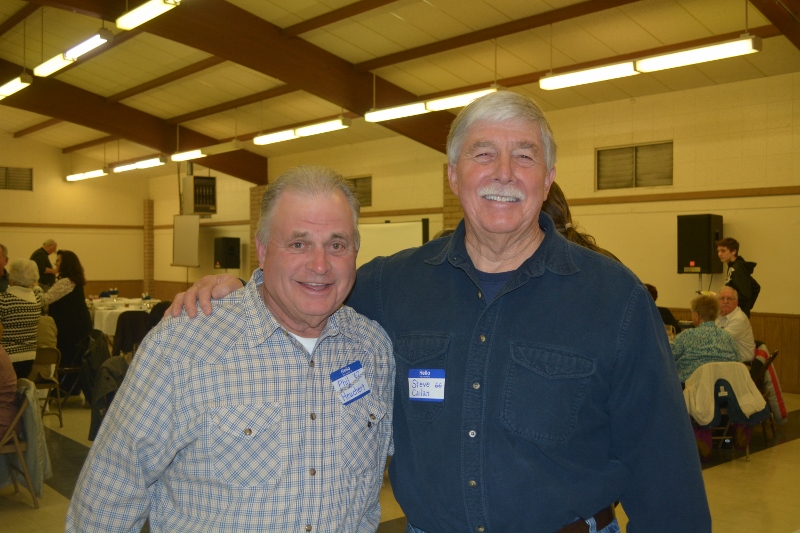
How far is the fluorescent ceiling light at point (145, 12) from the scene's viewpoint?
22.7 ft

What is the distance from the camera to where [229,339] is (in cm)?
162

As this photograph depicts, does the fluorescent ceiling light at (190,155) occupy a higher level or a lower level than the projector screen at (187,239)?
higher

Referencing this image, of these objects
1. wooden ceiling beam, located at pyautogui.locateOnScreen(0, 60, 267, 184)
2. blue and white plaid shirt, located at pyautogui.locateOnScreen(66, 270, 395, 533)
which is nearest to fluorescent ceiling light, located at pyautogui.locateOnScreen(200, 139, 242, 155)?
wooden ceiling beam, located at pyautogui.locateOnScreen(0, 60, 267, 184)

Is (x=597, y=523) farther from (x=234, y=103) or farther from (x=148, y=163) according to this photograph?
(x=148, y=163)

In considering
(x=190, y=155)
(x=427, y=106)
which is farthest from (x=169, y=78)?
(x=427, y=106)

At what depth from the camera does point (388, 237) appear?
13.8 metres

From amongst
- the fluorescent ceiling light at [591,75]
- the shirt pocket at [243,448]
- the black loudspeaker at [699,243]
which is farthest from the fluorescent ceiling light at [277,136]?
the shirt pocket at [243,448]

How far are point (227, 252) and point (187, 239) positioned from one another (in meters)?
1.45

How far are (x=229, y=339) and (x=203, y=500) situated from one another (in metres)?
0.36

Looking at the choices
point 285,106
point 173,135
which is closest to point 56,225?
point 173,135

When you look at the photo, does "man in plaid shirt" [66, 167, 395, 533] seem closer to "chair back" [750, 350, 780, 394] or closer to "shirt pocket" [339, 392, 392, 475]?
"shirt pocket" [339, 392, 392, 475]

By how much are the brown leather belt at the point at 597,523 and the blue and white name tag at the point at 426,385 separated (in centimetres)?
39

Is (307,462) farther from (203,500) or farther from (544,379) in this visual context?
(544,379)

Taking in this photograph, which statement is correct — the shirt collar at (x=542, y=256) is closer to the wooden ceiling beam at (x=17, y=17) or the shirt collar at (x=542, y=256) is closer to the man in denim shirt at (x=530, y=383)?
the man in denim shirt at (x=530, y=383)
